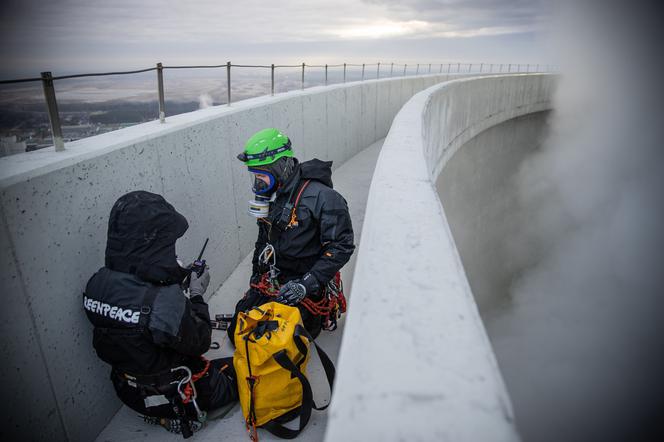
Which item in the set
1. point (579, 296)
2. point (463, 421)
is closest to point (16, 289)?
point (463, 421)

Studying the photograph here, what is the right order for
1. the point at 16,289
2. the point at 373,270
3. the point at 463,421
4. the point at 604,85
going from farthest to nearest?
the point at 604,85 → the point at 16,289 → the point at 373,270 → the point at 463,421

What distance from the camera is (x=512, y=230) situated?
2023 cm

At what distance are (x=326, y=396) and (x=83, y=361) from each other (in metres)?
1.67

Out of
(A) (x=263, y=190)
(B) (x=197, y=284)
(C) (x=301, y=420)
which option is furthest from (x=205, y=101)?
(C) (x=301, y=420)

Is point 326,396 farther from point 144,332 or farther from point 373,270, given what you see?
point 373,270

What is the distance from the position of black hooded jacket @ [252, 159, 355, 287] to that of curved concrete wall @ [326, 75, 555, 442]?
124cm

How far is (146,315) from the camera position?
7.76ft

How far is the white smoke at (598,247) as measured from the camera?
1364 cm

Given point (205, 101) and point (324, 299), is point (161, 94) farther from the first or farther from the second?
point (324, 299)

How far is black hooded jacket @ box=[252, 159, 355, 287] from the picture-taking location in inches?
132

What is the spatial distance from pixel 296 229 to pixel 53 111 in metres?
1.83

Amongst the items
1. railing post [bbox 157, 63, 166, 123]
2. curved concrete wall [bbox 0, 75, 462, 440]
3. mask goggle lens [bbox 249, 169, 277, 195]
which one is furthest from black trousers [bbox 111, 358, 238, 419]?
railing post [bbox 157, 63, 166, 123]

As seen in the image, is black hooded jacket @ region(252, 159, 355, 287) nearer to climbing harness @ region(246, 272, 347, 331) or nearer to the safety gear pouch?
climbing harness @ region(246, 272, 347, 331)

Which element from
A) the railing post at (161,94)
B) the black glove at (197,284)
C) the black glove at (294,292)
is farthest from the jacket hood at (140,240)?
the railing post at (161,94)
